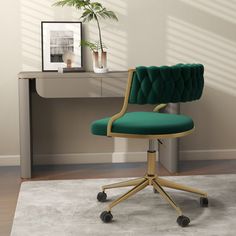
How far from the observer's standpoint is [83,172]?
14.1ft

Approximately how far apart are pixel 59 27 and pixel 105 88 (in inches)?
28.3

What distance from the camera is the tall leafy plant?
167 inches

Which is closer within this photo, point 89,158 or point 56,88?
point 56,88

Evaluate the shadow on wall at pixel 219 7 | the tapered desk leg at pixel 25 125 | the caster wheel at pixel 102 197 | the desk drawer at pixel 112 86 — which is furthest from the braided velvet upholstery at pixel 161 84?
the shadow on wall at pixel 219 7

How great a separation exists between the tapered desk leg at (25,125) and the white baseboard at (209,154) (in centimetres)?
138

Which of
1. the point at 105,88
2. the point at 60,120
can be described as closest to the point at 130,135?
the point at 105,88

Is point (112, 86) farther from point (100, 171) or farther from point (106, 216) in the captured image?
point (106, 216)

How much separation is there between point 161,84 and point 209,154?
199 cm

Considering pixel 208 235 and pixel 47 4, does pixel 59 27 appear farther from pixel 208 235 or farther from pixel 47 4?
pixel 208 235

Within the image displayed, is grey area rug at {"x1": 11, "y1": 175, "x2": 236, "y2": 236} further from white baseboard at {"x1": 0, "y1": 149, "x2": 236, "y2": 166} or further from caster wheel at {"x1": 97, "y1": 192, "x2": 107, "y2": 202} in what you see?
white baseboard at {"x1": 0, "y1": 149, "x2": 236, "y2": 166}

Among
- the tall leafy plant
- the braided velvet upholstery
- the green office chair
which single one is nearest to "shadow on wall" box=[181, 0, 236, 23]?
the tall leafy plant

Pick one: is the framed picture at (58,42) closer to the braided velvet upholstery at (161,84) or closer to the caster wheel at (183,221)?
the braided velvet upholstery at (161,84)

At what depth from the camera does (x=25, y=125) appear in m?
4.06

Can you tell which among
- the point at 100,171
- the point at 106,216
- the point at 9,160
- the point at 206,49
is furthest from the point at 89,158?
the point at 106,216
